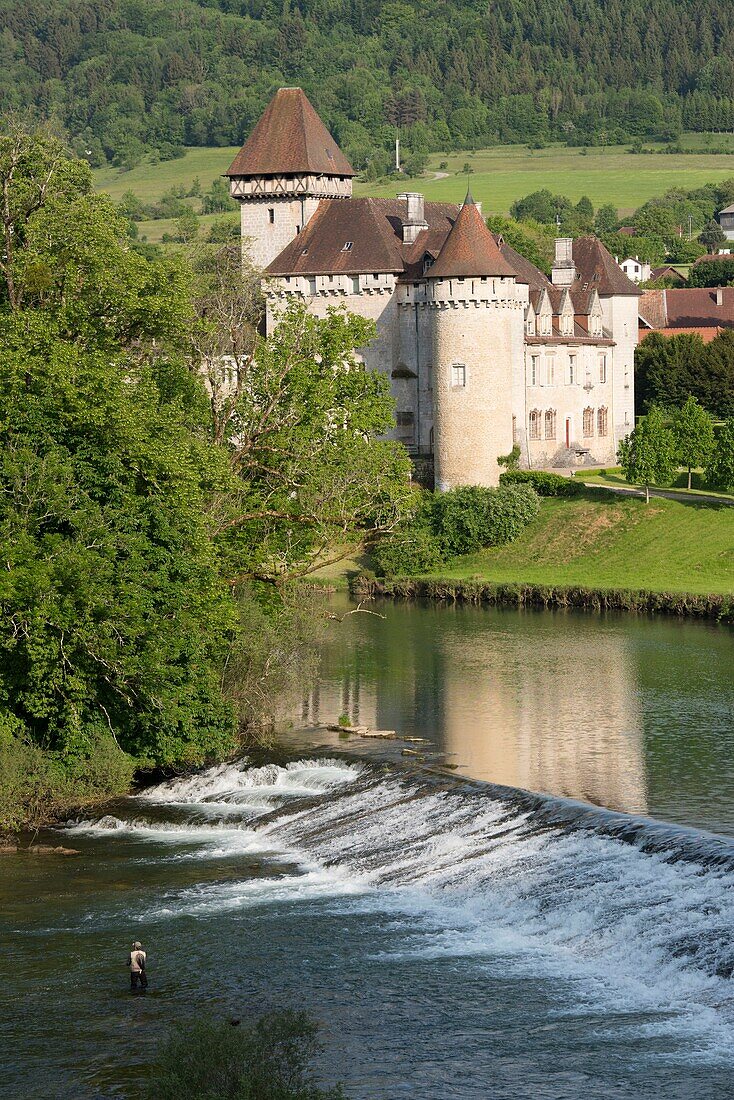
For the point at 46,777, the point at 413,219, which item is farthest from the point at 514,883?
the point at 413,219

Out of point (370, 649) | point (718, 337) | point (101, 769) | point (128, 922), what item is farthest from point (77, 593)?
point (718, 337)

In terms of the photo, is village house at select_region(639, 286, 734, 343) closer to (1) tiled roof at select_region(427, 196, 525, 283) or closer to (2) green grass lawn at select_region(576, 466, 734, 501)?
(2) green grass lawn at select_region(576, 466, 734, 501)

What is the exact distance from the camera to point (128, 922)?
86.6 feet

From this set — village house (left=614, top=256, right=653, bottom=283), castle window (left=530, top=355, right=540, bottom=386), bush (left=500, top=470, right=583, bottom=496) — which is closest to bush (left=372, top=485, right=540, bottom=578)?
→ bush (left=500, top=470, right=583, bottom=496)

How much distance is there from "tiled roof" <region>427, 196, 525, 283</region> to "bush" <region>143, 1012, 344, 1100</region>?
50.7m

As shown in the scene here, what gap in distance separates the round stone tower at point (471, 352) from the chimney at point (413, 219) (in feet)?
17.2

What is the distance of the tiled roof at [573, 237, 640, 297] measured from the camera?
80812mm

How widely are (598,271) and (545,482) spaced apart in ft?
58.7

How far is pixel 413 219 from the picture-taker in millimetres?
74312

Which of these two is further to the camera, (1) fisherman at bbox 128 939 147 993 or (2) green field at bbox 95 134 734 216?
(2) green field at bbox 95 134 734 216

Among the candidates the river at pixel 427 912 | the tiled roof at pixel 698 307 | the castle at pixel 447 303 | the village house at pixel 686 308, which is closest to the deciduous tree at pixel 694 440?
the castle at pixel 447 303

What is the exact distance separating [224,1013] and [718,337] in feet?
221

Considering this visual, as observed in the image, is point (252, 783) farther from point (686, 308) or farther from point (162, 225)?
point (162, 225)

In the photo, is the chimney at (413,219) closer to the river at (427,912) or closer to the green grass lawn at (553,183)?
the river at (427,912)
